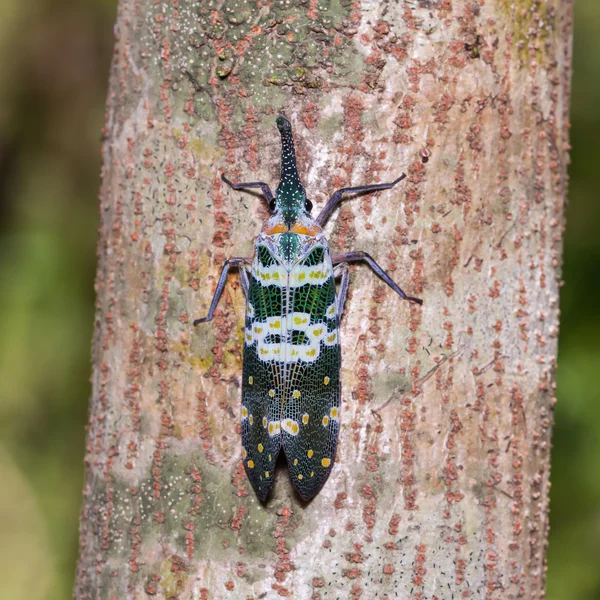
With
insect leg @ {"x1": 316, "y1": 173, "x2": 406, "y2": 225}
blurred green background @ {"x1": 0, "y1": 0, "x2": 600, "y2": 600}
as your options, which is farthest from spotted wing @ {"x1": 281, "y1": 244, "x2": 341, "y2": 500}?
blurred green background @ {"x1": 0, "y1": 0, "x2": 600, "y2": 600}

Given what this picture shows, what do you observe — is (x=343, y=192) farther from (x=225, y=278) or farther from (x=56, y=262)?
(x=56, y=262)

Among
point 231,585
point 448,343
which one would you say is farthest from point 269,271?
point 231,585

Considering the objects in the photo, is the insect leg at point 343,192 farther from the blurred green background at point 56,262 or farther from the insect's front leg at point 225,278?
the blurred green background at point 56,262

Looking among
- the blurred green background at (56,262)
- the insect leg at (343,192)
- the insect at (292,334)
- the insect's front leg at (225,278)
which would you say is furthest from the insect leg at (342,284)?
the blurred green background at (56,262)

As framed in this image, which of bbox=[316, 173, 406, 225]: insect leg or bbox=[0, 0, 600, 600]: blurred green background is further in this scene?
bbox=[0, 0, 600, 600]: blurred green background

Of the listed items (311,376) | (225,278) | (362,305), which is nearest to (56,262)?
(225,278)

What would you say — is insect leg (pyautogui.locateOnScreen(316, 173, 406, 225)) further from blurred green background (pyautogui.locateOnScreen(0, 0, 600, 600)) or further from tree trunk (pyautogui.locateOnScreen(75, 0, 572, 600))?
blurred green background (pyautogui.locateOnScreen(0, 0, 600, 600))

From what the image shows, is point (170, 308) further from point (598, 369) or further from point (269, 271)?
point (598, 369)
